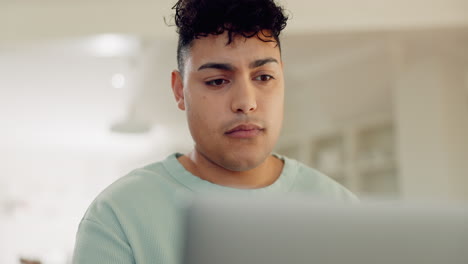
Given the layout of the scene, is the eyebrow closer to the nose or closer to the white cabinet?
the nose

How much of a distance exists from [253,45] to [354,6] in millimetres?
2827

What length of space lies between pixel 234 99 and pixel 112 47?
3991 millimetres

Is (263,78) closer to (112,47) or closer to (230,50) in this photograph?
(230,50)

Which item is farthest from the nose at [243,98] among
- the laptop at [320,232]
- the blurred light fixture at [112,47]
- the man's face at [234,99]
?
the blurred light fixture at [112,47]

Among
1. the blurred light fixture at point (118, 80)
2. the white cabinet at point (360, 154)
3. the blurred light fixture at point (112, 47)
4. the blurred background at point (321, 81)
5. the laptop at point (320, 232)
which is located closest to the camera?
the laptop at point (320, 232)

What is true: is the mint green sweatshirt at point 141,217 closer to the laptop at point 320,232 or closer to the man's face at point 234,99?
the man's face at point 234,99

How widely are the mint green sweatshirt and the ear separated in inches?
4.3

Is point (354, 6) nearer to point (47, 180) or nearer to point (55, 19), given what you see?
point (55, 19)

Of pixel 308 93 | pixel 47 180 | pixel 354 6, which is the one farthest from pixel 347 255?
pixel 47 180

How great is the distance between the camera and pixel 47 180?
8680 mm

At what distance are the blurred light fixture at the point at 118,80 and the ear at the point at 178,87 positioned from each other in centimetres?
452

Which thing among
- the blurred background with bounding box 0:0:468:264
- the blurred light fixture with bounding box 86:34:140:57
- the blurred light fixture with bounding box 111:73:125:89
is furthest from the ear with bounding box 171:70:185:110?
the blurred light fixture with bounding box 111:73:125:89

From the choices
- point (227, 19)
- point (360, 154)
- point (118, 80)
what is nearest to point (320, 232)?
point (227, 19)

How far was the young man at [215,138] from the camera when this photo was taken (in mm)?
736
